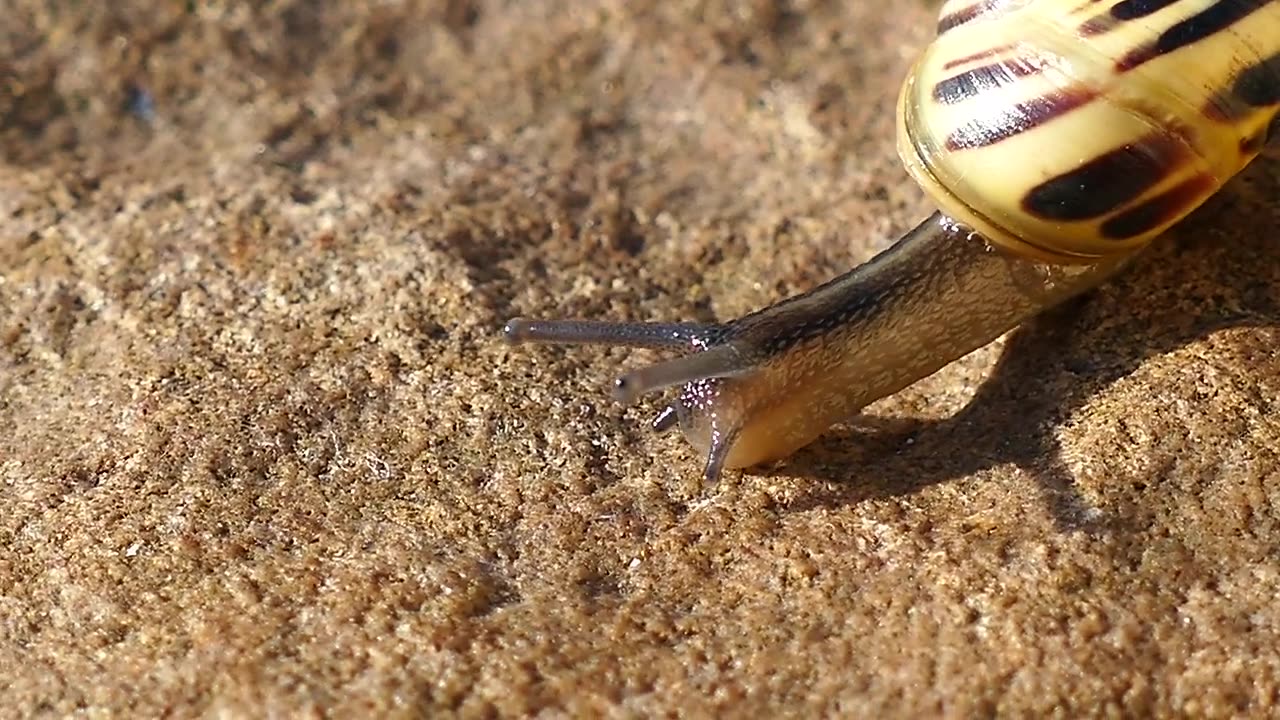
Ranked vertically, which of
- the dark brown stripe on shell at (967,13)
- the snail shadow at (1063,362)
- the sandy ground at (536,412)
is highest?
the dark brown stripe on shell at (967,13)

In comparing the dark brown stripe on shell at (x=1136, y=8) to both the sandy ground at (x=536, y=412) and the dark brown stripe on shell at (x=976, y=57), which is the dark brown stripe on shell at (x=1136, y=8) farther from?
the sandy ground at (x=536, y=412)

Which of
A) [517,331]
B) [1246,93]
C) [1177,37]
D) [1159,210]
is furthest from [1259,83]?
[517,331]

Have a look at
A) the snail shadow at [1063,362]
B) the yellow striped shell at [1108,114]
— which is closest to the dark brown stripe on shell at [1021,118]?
the yellow striped shell at [1108,114]

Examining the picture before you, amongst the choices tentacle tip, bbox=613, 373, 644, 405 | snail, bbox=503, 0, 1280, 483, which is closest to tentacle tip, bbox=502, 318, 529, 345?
snail, bbox=503, 0, 1280, 483

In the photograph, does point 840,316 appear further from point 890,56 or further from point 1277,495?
point 890,56

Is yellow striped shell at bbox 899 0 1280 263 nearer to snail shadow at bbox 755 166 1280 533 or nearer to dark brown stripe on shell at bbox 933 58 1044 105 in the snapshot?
dark brown stripe on shell at bbox 933 58 1044 105

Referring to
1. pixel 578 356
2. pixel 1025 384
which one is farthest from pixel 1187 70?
pixel 578 356
